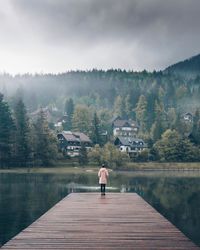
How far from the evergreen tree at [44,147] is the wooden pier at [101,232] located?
75154mm

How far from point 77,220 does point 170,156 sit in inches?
3980

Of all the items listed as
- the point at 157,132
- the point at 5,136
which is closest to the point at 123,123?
the point at 157,132

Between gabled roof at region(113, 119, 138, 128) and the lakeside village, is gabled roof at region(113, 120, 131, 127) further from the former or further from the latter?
the lakeside village

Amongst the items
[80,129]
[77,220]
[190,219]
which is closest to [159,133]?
[80,129]

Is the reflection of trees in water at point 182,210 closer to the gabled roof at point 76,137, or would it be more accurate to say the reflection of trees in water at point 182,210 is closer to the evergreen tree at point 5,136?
the evergreen tree at point 5,136

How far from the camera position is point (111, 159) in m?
106

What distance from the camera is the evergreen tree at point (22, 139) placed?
9594 centimetres

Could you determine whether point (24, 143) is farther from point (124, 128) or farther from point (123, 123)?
point (123, 123)

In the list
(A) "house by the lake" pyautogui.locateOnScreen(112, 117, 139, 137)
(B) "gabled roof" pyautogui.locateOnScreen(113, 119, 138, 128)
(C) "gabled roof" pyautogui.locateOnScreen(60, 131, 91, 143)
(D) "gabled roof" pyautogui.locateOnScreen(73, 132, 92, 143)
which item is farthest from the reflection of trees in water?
(B) "gabled roof" pyautogui.locateOnScreen(113, 119, 138, 128)

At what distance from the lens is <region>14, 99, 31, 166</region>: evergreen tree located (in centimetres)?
9594

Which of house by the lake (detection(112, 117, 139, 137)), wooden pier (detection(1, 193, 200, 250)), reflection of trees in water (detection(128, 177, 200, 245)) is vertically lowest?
reflection of trees in water (detection(128, 177, 200, 245))

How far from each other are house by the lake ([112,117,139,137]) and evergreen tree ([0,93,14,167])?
71975 millimetres

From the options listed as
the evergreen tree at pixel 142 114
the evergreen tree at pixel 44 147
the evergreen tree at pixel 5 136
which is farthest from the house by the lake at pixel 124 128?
the evergreen tree at pixel 5 136

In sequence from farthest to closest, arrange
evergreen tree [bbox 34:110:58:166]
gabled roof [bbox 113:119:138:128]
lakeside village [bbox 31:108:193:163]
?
gabled roof [bbox 113:119:138:128] → lakeside village [bbox 31:108:193:163] → evergreen tree [bbox 34:110:58:166]
